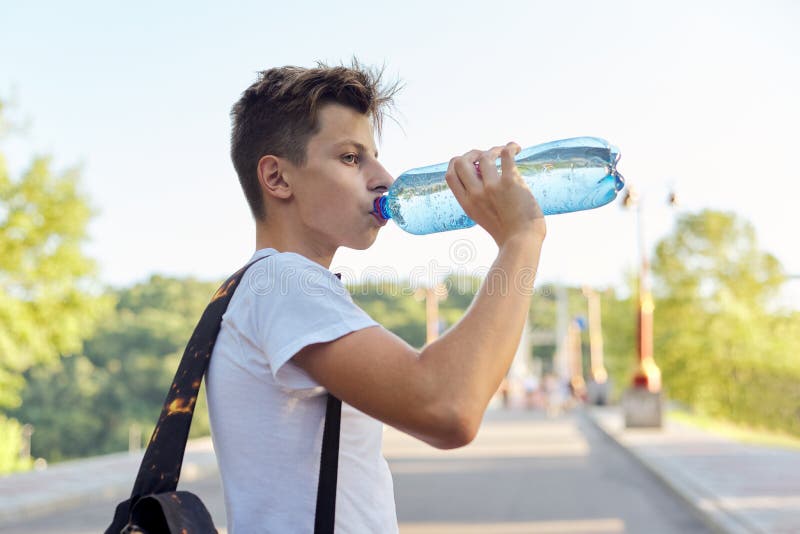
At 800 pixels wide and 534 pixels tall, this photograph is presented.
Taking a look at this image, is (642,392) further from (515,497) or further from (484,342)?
(484,342)

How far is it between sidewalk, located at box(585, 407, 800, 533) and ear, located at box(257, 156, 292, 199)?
8.01 metres

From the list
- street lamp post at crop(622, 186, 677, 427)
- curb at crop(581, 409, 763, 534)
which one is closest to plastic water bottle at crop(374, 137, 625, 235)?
curb at crop(581, 409, 763, 534)

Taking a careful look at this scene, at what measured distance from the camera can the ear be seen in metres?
1.88

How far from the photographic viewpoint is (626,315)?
54.3 m

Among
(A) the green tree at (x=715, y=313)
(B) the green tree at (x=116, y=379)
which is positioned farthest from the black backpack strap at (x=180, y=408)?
(B) the green tree at (x=116, y=379)

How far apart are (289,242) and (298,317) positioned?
0.34 meters

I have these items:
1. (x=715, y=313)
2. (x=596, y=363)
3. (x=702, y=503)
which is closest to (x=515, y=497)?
(x=702, y=503)

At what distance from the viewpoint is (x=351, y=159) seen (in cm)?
190

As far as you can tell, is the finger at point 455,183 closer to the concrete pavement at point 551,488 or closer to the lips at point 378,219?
the lips at point 378,219

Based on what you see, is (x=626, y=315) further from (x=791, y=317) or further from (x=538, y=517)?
(x=538, y=517)

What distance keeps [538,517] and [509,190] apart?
9.22 metres

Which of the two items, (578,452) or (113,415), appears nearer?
(578,452)

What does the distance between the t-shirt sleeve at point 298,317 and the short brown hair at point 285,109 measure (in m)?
0.31

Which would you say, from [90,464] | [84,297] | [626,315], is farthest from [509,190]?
[626,315]
